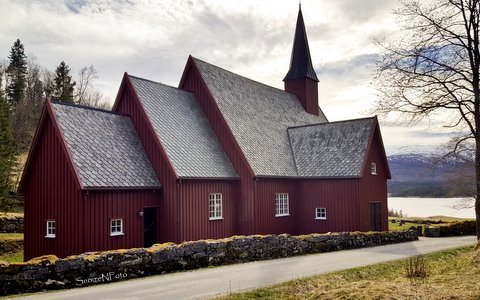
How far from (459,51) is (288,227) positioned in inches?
568

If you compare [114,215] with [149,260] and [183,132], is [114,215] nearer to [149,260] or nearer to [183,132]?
[149,260]

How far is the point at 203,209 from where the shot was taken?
22.8 metres

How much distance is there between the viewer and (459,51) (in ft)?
63.3

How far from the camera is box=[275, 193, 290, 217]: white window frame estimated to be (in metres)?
27.4

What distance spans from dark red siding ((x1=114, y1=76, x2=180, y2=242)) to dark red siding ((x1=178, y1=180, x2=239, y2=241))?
0.42 metres

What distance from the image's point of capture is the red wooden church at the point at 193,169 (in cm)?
1928

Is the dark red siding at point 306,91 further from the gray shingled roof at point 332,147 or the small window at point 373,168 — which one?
the small window at point 373,168

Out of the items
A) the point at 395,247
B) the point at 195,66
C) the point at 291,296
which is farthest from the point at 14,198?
the point at 291,296

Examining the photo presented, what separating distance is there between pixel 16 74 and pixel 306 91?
55.6 meters

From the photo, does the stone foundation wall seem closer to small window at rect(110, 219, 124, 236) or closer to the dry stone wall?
small window at rect(110, 219, 124, 236)

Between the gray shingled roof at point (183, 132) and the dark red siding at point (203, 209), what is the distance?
1.84 feet

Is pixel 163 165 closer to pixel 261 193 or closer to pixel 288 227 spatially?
pixel 261 193

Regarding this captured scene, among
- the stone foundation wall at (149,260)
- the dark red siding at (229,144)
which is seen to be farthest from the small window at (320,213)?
the stone foundation wall at (149,260)

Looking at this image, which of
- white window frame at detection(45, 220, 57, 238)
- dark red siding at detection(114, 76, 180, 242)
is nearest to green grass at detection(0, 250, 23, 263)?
white window frame at detection(45, 220, 57, 238)
